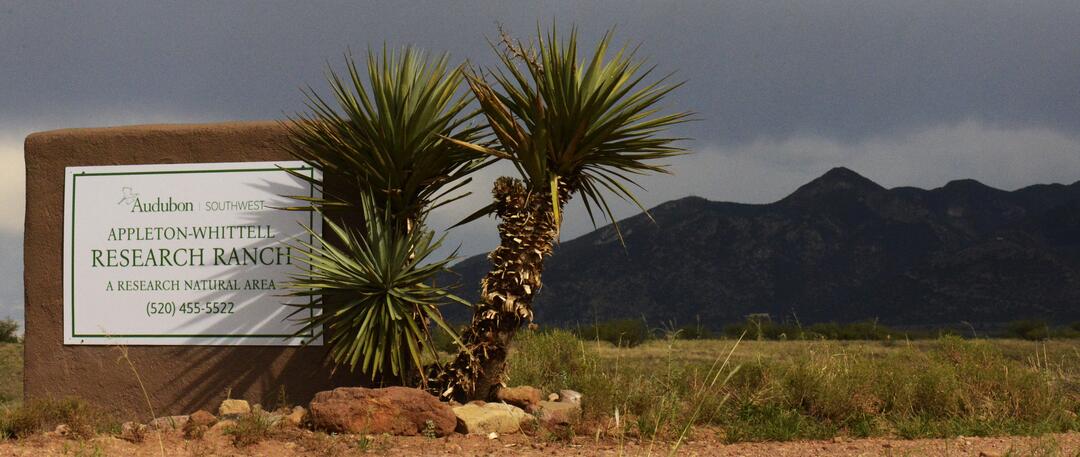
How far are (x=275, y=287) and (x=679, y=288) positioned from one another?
47.1 meters

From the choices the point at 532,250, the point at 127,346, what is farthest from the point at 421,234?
the point at 127,346

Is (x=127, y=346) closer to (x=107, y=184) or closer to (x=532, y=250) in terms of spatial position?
(x=107, y=184)

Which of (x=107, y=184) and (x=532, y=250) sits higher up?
(x=107, y=184)

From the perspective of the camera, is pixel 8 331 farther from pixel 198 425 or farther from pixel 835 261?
pixel 835 261

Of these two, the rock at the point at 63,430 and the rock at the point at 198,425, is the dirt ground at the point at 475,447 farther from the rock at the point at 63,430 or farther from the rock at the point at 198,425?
the rock at the point at 63,430

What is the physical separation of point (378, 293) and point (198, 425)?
205 centimetres

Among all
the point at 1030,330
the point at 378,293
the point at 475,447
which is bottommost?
the point at 1030,330

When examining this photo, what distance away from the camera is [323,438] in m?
8.53

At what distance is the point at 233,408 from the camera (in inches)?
411

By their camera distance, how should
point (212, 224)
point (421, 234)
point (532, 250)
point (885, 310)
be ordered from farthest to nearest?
point (885, 310) → point (212, 224) → point (421, 234) → point (532, 250)

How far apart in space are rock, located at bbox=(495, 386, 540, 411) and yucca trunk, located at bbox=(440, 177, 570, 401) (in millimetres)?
108

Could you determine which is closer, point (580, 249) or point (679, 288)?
point (679, 288)

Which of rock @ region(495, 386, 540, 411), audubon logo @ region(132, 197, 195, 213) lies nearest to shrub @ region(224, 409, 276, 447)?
rock @ region(495, 386, 540, 411)

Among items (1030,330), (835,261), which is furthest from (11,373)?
(835,261)
